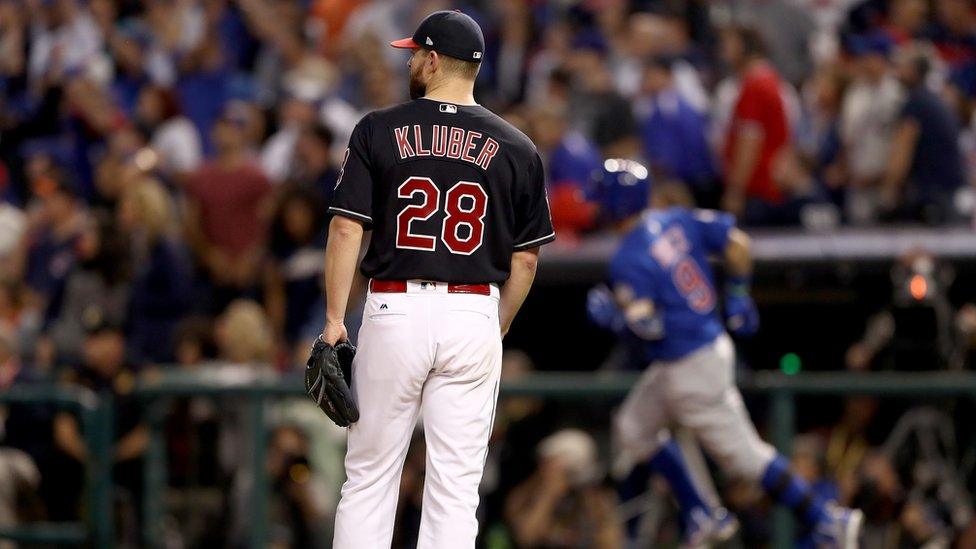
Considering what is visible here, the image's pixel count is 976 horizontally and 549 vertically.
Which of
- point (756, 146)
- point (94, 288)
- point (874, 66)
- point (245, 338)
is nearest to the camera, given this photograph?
point (245, 338)

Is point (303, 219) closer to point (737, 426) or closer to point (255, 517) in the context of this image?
point (255, 517)

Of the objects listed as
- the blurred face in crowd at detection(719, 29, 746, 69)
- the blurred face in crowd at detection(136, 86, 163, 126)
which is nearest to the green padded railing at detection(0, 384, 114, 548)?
the blurred face in crowd at detection(136, 86, 163, 126)

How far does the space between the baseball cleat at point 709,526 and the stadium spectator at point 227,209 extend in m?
3.95

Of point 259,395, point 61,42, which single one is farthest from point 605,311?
point 61,42

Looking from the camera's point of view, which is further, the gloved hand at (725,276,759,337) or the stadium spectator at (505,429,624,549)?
the stadium spectator at (505,429,624,549)

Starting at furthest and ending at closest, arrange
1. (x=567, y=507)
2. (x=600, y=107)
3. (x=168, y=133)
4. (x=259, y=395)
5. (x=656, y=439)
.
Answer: (x=168, y=133) → (x=600, y=107) → (x=259, y=395) → (x=567, y=507) → (x=656, y=439)

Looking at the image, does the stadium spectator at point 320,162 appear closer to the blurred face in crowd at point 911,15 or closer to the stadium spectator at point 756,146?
the stadium spectator at point 756,146

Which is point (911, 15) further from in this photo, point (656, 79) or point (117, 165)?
point (117, 165)

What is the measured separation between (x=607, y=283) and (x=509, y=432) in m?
1.44

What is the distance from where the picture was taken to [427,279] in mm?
5703

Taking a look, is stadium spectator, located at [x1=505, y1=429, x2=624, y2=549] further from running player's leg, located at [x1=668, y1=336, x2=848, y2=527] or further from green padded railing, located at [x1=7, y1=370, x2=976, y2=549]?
running player's leg, located at [x1=668, y1=336, x2=848, y2=527]

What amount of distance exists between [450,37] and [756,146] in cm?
548

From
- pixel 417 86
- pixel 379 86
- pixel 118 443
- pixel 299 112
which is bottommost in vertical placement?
pixel 118 443

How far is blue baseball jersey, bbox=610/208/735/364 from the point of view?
7.78 metres
